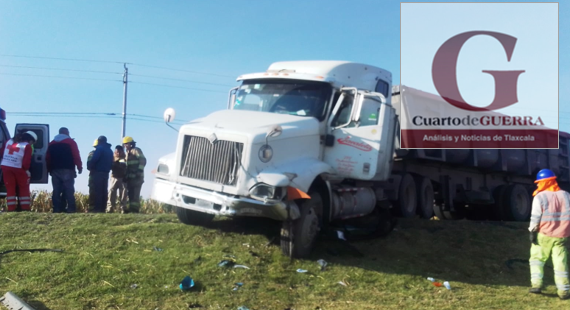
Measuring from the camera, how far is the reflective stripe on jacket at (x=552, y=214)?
6652mm

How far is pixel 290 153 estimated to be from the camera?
7430mm

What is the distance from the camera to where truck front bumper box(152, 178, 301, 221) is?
6.76 metres

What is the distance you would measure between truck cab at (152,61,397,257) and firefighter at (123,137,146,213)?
3.28 metres

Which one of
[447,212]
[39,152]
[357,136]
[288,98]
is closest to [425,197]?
[447,212]

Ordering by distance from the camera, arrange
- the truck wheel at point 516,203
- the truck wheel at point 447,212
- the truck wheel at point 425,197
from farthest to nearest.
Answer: the truck wheel at point 516,203
the truck wheel at point 447,212
the truck wheel at point 425,197

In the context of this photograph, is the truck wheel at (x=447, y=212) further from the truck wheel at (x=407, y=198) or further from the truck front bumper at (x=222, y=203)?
the truck front bumper at (x=222, y=203)

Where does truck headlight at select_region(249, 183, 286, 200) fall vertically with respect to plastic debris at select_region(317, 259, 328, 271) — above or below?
above

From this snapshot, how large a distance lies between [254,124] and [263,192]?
3.50 ft

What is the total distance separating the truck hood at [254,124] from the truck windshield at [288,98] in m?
0.24

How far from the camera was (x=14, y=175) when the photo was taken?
10.1 metres

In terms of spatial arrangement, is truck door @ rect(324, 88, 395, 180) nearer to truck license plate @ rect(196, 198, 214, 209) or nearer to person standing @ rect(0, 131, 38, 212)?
truck license plate @ rect(196, 198, 214, 209)

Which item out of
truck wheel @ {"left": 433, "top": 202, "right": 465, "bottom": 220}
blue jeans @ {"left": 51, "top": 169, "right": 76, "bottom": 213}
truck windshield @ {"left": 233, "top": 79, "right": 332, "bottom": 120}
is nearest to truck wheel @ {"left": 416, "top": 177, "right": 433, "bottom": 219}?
truck wheel @ {"left": 433, "top": 202, "right": 465, "bottom": 220}

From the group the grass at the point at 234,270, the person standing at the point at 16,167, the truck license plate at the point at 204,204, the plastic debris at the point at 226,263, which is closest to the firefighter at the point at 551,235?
the grass at the point at 234,270

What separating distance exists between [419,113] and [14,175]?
8.15 metres
